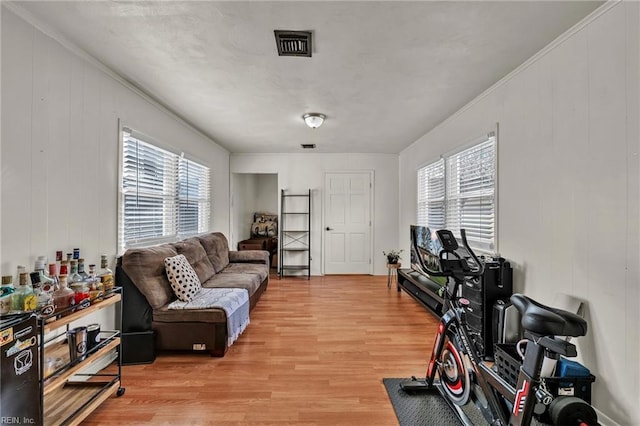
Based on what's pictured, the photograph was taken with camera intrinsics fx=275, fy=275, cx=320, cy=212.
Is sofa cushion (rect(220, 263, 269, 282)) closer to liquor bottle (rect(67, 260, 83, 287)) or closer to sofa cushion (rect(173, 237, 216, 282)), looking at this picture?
sofa cushion (rect(173, 237, 216, 282))

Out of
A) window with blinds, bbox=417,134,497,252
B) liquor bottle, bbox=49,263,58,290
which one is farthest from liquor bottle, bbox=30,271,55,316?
window with blinds, bbox=417,134,497,252

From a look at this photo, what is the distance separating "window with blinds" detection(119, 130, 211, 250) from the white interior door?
2523 mm

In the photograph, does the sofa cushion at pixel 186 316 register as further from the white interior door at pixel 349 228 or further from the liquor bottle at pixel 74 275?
the white interior door at pixel 349 228

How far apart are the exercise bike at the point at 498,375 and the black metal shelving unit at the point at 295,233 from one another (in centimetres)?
377

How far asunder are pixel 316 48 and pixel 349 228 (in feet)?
13.2

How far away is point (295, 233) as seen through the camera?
573 centimetres

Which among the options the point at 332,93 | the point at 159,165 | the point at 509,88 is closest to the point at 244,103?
the point at 332,93

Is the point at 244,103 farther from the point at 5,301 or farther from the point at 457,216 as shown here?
the point at 457,216

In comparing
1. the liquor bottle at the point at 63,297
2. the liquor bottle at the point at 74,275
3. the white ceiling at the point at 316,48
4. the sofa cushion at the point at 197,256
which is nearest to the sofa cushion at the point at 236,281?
the sofa cushion at the point at 197,256

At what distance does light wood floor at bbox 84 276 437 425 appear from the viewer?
69.6 inches

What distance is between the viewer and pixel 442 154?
366 cm

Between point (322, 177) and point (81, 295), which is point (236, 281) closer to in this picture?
point (81, 295)

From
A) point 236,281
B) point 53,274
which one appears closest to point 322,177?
point 236,281

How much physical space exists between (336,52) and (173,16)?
3.49ft
